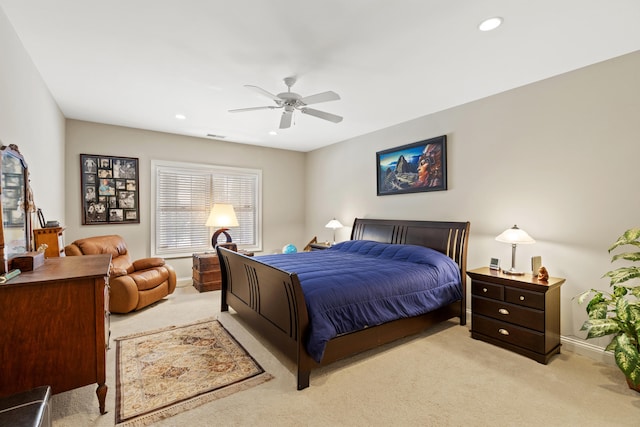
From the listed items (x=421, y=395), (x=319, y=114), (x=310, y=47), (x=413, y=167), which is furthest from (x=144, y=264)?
(x=413, y=167)

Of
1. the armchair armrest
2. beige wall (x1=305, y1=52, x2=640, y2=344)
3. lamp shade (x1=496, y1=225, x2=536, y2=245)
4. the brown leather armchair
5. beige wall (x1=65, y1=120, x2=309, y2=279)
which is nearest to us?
beige wall (x1=305, y1=52, x2=640, y2=344)

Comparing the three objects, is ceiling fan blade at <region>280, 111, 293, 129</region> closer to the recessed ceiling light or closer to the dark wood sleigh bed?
the dark wood sleigh bed

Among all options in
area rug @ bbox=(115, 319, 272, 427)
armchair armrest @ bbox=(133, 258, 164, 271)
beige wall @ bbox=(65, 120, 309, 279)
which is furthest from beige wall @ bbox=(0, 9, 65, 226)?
area rug @ bbox=(115, 319, 272, 427)

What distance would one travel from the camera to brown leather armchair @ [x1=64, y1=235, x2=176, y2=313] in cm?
375

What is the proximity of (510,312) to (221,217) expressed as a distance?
436cm

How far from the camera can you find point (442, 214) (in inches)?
164

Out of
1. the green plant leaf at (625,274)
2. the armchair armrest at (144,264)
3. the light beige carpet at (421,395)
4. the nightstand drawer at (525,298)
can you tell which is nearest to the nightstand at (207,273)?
the armchair armrest at (144,264)

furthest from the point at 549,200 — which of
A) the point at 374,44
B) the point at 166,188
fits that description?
the point at 166,188

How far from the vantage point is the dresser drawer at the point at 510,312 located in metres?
2.77

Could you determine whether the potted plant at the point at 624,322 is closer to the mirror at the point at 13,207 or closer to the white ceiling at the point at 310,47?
the white ceiling at the point at 310,47

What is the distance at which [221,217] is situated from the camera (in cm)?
527

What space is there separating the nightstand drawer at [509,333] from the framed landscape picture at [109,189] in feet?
17.4

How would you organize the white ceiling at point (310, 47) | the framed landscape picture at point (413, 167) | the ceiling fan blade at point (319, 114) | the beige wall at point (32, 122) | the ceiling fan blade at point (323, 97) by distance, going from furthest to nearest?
the framed landscape picture at point (413, 167)
the ceiling fan blade at point (319, 114)
the ceiling fan blade at point (323, 97)
the beige wall at point (32, 122)
the white ceiling at point (310, 47)

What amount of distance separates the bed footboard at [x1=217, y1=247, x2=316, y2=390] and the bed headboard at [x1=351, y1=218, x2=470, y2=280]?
231 cm
